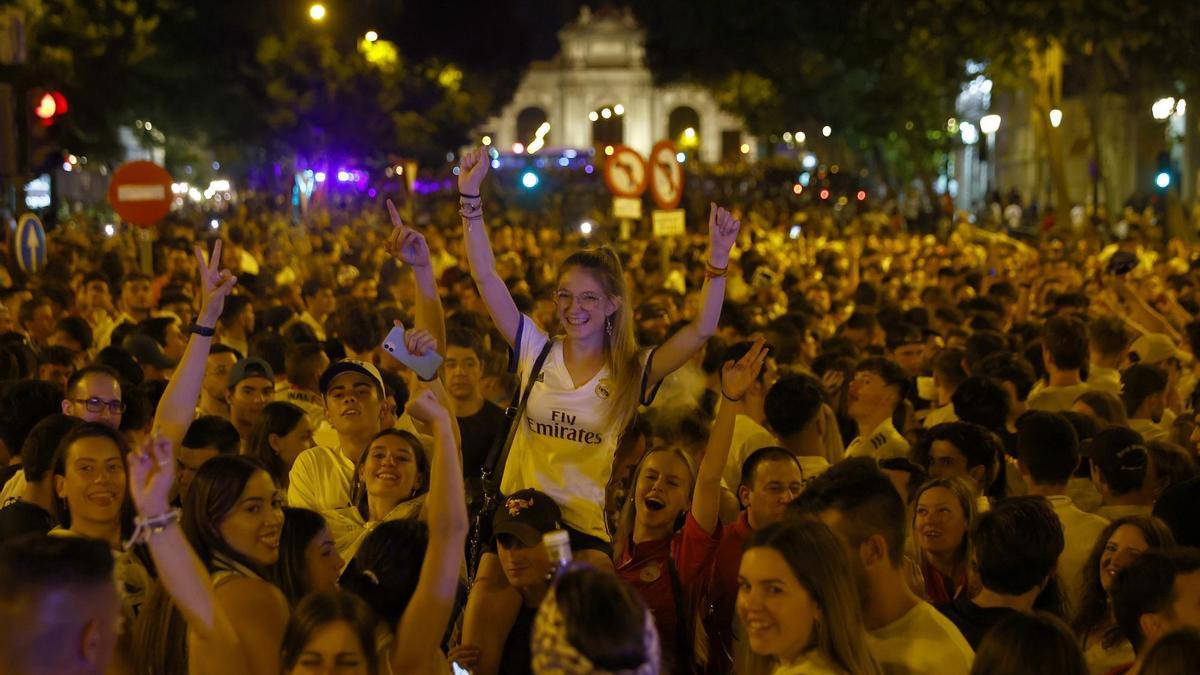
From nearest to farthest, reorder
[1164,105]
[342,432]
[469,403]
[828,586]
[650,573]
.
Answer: [828,586]
[650,573]
[342,432]
[469,403]
[1164,105]

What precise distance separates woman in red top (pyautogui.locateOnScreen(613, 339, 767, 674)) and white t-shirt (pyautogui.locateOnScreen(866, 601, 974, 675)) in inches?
38.9

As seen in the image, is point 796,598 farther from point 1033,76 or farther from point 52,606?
point 1033,76

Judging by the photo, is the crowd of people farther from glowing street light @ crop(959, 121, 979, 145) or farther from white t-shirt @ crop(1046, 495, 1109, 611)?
glowing street light @ crop(959, 121, 979, 145)

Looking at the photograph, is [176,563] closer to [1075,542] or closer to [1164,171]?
[1075,542]

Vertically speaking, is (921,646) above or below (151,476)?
below

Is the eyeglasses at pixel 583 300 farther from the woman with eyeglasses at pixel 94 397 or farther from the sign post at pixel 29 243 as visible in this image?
the sign post at pixel 29 243

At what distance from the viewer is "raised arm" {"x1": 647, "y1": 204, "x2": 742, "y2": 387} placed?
5.75 m

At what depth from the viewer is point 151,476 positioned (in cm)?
394

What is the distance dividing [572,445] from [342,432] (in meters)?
1.76

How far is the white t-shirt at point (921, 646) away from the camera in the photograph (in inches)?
178

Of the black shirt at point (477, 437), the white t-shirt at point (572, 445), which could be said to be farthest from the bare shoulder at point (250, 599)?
the black shirt at point (477, 437)

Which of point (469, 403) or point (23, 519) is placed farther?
point (469, 403)

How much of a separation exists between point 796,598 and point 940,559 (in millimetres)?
1897

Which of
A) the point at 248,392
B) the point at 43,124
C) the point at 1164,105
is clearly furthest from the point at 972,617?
the point at 1164,105
